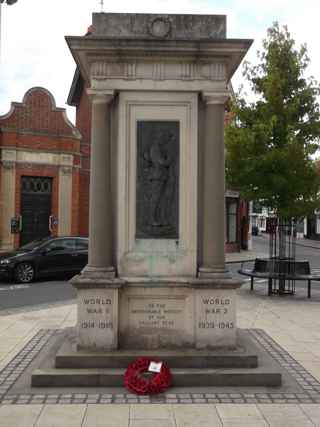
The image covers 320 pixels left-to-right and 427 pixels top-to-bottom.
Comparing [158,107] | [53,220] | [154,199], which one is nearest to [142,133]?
[158,107]

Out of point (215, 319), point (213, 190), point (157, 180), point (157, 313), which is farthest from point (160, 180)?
point (215, 319)

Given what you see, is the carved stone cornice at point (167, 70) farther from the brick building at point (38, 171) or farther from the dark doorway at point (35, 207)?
the dark doorway at point (35, 207)

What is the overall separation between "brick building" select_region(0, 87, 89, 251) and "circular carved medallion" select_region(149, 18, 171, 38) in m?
17.9

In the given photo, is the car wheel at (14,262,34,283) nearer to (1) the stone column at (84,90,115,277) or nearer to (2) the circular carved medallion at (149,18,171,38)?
(1) the stone column at (84,90,115,277)

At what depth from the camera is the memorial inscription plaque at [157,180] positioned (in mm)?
6340

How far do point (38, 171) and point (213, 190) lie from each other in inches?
756

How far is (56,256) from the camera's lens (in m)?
16.3

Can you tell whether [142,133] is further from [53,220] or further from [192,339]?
[53,220]

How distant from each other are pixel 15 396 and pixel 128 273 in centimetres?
195

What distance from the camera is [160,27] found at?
20.6 ft

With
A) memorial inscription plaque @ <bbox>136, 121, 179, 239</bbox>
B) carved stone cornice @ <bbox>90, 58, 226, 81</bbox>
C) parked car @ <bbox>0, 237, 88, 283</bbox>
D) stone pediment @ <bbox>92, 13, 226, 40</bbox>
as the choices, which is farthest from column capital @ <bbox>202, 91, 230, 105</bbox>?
parked car @ <bbox>0, 237, 88, 283</bbox>

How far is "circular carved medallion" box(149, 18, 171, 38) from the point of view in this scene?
6.25m

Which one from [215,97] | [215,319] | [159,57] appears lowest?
[215,319]

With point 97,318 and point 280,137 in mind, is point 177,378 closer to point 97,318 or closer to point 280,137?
point 97,318
